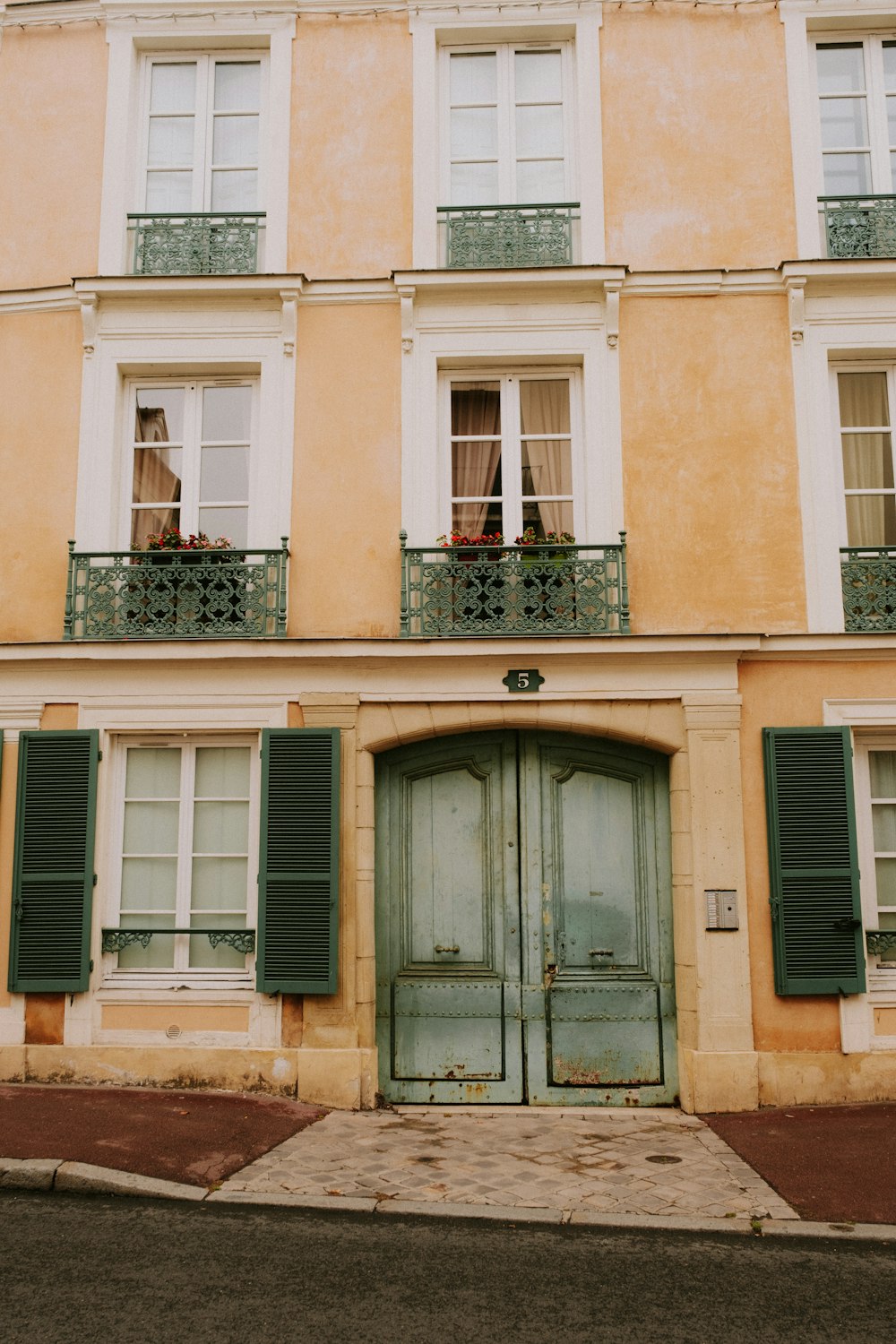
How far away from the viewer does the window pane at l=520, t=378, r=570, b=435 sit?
8578mm

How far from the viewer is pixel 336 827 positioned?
7719 mm

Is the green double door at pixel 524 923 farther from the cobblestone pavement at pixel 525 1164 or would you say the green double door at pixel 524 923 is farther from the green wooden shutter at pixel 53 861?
the green wooden shutter at pixel 53 861

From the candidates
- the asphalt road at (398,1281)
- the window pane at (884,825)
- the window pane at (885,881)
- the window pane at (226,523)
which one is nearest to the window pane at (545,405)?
the window pane at (226,523)

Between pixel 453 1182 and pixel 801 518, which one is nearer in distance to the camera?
pixel 453 1182

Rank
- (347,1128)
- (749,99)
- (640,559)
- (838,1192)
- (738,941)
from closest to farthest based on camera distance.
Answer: (838,1192) → (347,1128) → (738,941) → (640,559) → (749,99)

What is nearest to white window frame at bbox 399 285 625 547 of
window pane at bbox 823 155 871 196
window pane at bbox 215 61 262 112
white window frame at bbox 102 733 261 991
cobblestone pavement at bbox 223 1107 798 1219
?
window pane at bbox 823 155 871 196

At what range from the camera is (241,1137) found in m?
6.48

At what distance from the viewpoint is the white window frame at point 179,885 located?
7.80m

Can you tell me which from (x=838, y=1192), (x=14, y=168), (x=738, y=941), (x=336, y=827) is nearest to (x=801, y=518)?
(x=738, y=941)

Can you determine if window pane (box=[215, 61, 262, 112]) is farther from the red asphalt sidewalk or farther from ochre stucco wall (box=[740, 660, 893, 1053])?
the red asphalt sidewalk

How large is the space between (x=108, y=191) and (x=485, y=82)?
3.22m

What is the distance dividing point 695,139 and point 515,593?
3.97m

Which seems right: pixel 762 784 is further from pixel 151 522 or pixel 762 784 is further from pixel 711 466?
pixel 151 522

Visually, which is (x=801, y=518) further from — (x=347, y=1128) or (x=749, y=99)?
(x=347, y=1128)
